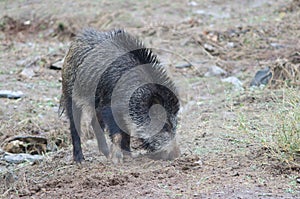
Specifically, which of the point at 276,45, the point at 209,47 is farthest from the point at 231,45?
the point at 276,45

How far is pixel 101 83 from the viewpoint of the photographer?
5.98 metres

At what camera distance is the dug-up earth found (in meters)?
5.15

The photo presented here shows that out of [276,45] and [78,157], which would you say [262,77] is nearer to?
[276,45]

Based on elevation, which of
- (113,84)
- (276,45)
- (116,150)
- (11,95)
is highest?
(113,84)

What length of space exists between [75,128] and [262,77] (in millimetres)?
3682

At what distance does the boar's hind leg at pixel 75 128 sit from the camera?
6.21 m

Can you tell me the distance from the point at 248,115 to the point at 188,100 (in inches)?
63.7

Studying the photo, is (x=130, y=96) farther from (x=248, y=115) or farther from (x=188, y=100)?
(x=188, y=100)

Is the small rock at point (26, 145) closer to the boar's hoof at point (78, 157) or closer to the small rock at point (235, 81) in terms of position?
the boar's hoof at point (78, 157)

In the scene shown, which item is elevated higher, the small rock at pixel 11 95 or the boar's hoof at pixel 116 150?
the boar's hoof at pixel 116 150

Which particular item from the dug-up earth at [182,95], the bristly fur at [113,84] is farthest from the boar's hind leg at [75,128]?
the dug-up earth at [182,95]

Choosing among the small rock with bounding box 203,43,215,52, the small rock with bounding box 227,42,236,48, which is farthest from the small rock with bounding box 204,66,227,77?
the small rock with bounding box 227,42,236,48

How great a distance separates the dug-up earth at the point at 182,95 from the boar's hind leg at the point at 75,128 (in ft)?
0.38

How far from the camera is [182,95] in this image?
887cm
